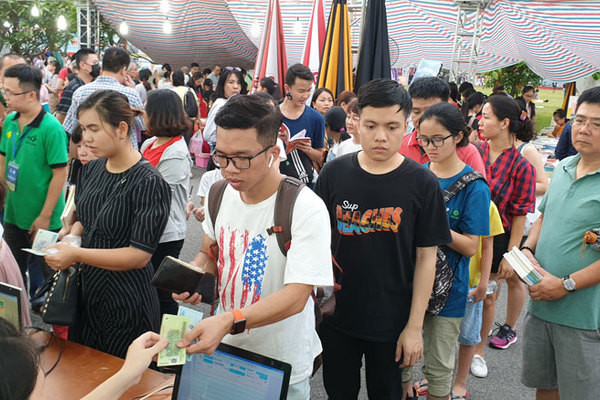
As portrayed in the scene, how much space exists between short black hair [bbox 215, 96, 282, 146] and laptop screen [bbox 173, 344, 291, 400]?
0.62 m

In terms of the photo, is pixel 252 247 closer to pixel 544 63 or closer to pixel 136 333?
pixel 136 333

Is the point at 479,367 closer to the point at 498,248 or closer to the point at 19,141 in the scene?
the point at 498,248

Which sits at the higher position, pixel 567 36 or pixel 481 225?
pixel 567 36

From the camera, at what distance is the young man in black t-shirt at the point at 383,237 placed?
1913 millimetres

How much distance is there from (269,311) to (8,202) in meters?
2.65

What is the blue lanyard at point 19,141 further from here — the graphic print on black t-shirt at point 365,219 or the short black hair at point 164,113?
the graphic print on black t-shirt at point 365,219

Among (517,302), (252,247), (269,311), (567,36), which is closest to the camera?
(269,311)

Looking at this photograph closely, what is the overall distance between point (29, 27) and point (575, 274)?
1846 centimetres

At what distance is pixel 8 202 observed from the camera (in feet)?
11.0

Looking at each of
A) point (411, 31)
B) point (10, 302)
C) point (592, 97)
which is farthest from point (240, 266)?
point (411, 31)

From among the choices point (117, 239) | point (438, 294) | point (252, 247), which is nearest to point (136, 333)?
point (117, 239)

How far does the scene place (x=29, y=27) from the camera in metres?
16.7

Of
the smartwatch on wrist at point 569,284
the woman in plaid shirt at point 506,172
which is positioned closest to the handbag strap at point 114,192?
the smartwatch on wrist at point 569,284

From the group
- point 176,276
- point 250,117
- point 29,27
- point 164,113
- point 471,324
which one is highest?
point 29,27
